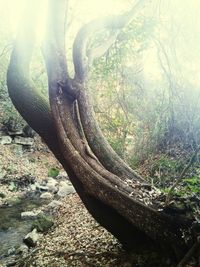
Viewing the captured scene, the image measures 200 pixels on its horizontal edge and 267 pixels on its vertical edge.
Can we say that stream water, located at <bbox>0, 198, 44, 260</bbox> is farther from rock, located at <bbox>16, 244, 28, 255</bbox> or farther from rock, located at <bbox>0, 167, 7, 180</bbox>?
rock, located at <bbox>0, 167, 7, 180</bbox>

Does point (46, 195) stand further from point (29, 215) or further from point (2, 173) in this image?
point (29, 215)

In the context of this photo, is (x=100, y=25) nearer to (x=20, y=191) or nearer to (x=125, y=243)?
(x=125, y=243)

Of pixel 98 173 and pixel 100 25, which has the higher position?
pixel 100 25

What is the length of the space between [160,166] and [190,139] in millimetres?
1208

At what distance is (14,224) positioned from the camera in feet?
36.2

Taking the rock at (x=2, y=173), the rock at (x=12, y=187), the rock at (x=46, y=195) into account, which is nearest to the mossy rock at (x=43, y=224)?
the rock at (x=46, y=195)

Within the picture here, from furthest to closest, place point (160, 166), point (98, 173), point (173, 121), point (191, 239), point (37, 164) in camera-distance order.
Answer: point (37, 164), point (173, 121), point (160, 166), point (98, 173), point (191, 239)

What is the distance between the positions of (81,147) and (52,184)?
11.6 metres

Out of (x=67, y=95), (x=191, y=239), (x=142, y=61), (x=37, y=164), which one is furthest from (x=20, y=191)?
(x=191, y=239)

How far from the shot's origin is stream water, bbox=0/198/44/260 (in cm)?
920

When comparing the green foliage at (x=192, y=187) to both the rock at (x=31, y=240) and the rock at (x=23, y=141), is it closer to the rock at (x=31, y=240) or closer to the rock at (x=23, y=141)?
the rock at (x=31, y=240)

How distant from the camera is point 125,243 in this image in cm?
601

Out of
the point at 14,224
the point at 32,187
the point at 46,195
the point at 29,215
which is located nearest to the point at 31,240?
the point at 14,224

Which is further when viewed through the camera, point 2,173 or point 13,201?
point 2,173
